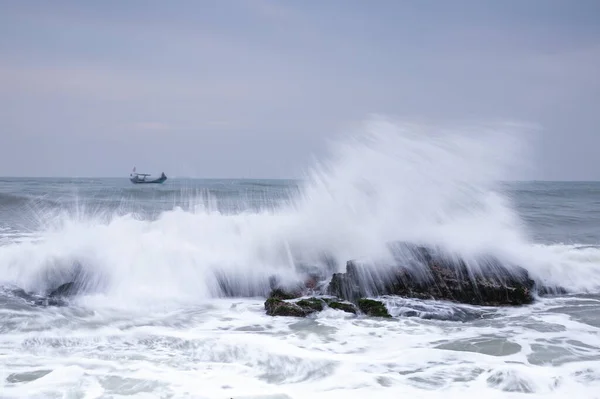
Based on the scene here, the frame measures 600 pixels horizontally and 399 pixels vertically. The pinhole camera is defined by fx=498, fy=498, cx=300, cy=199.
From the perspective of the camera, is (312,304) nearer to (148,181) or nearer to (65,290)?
(65,290)

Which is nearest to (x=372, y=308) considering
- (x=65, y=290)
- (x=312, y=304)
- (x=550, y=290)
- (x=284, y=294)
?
(x=312, y=304)

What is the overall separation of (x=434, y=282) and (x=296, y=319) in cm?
269

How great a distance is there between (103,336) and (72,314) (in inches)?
54.6

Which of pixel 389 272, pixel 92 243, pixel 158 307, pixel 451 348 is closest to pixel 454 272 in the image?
pixel 389 272

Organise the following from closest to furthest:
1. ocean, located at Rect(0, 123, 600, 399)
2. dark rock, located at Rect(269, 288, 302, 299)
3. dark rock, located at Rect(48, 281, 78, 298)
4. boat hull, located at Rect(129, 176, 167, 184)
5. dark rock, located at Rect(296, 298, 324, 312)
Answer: ocean, located at Rect(0, 123, 600, 399) → dark rock, located at Rect(296, 298, 324, 312) → dark rock, located at Rect(48, 281, 78, 298) → dark rock, located at Rect(269, 288, 302, 299) → boat hull, located at Rect(129, 176, 167, 184)

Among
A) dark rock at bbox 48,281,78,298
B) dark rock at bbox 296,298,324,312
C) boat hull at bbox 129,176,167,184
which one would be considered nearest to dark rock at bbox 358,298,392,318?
dark rock at bbox 296,298,324,312

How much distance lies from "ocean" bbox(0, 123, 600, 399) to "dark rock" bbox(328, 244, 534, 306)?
373mm

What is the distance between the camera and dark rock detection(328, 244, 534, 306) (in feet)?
28.5

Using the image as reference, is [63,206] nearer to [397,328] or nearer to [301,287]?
[301,287]

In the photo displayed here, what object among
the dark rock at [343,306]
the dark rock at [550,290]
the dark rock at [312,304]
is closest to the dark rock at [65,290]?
the dark rock at [312,304]

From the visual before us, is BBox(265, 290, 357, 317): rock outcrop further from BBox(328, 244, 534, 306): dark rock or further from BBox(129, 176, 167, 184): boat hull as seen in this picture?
BBox(129, 176, 167, 184): boat hull

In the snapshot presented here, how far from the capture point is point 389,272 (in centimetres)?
896

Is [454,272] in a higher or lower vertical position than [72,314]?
higher

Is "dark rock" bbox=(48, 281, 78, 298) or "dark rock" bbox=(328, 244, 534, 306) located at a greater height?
"dark rock" bbox=(328, 244, 534, 306)
